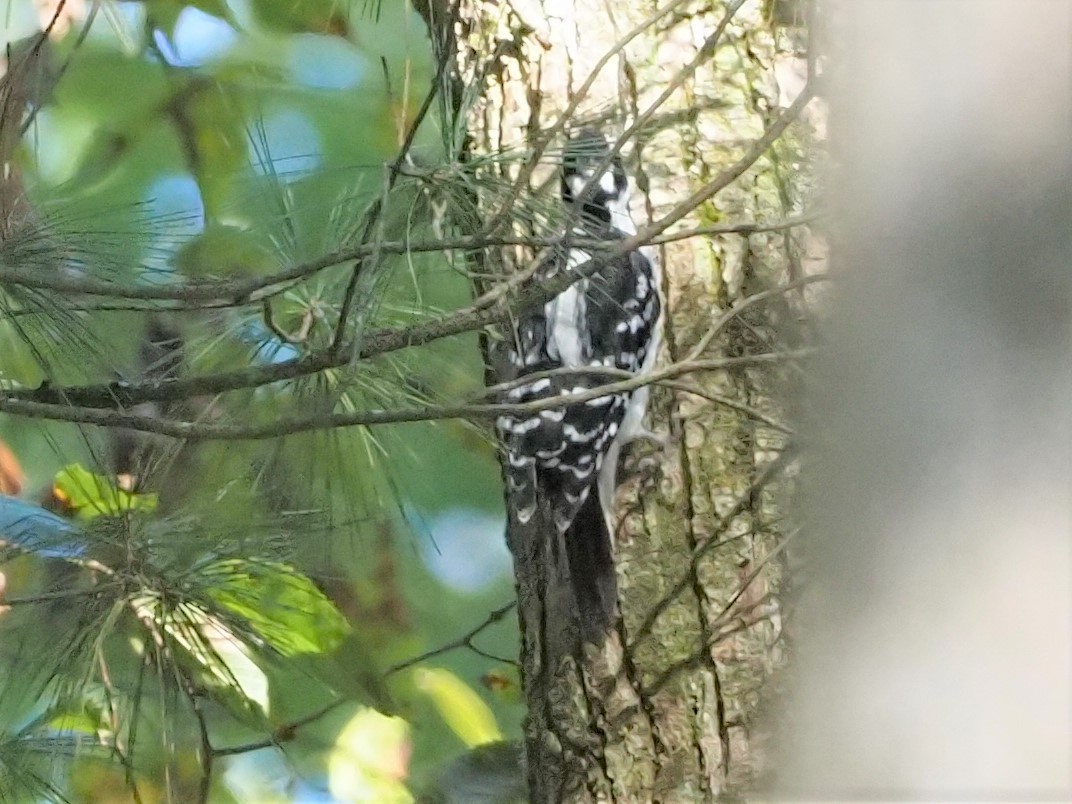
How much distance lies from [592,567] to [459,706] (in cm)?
13

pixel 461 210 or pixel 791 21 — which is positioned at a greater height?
pixel 791 21

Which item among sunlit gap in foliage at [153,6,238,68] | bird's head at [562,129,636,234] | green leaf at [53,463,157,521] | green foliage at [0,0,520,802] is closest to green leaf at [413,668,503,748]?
green foliage at [0,0,520,802]

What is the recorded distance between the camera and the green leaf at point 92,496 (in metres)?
0.66

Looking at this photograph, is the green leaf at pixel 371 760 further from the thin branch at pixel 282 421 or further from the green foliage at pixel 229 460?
the thin branch at pixel 282 421

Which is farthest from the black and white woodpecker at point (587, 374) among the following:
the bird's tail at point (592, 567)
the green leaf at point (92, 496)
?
the green leaf at point (92, 496)

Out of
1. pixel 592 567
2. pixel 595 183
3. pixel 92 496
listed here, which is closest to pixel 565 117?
pixel 595 183

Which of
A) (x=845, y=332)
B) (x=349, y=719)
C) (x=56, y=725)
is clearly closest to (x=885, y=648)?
(x=845, y=332)

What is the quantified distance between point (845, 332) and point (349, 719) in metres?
0.49

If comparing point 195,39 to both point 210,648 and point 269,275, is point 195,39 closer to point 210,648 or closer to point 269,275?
point 269,275

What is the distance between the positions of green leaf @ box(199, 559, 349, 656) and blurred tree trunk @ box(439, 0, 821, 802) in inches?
5.2

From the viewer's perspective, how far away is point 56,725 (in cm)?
67

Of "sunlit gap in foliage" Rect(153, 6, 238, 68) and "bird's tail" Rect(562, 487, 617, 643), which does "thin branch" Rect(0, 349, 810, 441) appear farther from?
"sunlit gap in foliage" Rect(153, 6, 238, 68)

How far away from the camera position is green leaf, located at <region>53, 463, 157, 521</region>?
0.66 m

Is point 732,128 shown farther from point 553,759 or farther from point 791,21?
point 553,759
